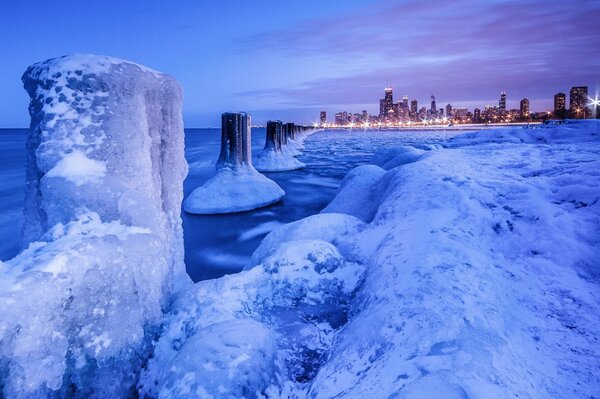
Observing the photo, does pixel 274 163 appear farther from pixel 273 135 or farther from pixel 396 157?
pixel 396 157

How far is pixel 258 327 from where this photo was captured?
204 cm

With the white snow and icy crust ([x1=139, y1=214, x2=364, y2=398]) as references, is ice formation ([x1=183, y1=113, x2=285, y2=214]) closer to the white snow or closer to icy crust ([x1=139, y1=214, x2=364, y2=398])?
icy crust ([x1=139, y1=214, x2=364, y2=398])

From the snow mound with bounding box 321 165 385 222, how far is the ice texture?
11.4 ft

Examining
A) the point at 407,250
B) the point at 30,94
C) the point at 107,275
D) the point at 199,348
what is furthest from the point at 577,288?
the point at 30,94

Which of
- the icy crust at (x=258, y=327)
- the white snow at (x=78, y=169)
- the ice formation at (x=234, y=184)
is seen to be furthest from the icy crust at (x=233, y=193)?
the white snow at (x=78, y=169)

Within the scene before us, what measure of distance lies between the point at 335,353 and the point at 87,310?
1.32 meters

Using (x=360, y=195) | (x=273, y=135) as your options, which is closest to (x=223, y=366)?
(x=360, y=195)

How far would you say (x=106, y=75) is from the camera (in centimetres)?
229

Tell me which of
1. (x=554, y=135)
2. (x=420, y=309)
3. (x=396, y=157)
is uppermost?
(x=554, y=135)

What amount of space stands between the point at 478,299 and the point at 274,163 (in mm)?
14789

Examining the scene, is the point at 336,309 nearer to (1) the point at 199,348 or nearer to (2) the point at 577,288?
(1) the point at 199,348

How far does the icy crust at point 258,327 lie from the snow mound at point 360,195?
2.49m

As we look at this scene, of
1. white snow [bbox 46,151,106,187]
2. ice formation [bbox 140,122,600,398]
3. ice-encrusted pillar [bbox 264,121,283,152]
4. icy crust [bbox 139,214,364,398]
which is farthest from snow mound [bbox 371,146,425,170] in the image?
ice-encrusted pillar [bbox 264,121,283,152]

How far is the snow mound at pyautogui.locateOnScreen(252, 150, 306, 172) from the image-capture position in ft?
52.8
